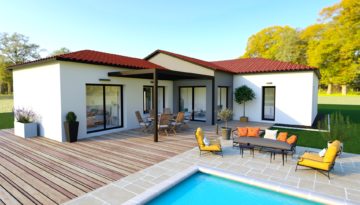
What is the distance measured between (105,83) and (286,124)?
11.2 m

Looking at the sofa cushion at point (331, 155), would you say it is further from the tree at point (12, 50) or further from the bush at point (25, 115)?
the tree at point (12, 50)

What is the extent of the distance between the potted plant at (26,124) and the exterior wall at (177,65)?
8.69 meters

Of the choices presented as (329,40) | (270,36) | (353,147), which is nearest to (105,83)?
(353,147)

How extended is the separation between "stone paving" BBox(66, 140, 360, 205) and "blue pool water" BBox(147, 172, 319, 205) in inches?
14.5

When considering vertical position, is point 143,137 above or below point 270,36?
below

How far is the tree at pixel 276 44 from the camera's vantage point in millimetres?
36281

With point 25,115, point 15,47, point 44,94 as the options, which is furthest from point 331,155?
point 15,47

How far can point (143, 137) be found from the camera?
8844 millimetres

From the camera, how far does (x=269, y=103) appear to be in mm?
13047

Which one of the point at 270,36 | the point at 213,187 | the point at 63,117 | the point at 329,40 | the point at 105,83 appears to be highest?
the point at 270,36

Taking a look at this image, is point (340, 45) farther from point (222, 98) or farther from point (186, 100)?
point (186, 100)

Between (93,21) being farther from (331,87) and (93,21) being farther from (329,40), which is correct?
(331,87)

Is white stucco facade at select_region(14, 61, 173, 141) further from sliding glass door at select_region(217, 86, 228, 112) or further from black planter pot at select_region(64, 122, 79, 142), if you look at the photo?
sliding glass door at select_region(217, 86, 228, 112)

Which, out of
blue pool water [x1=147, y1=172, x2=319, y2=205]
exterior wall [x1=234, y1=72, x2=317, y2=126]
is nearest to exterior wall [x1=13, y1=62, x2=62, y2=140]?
blue pool water [x1=147, y1=172, x2=319, y2=205]
